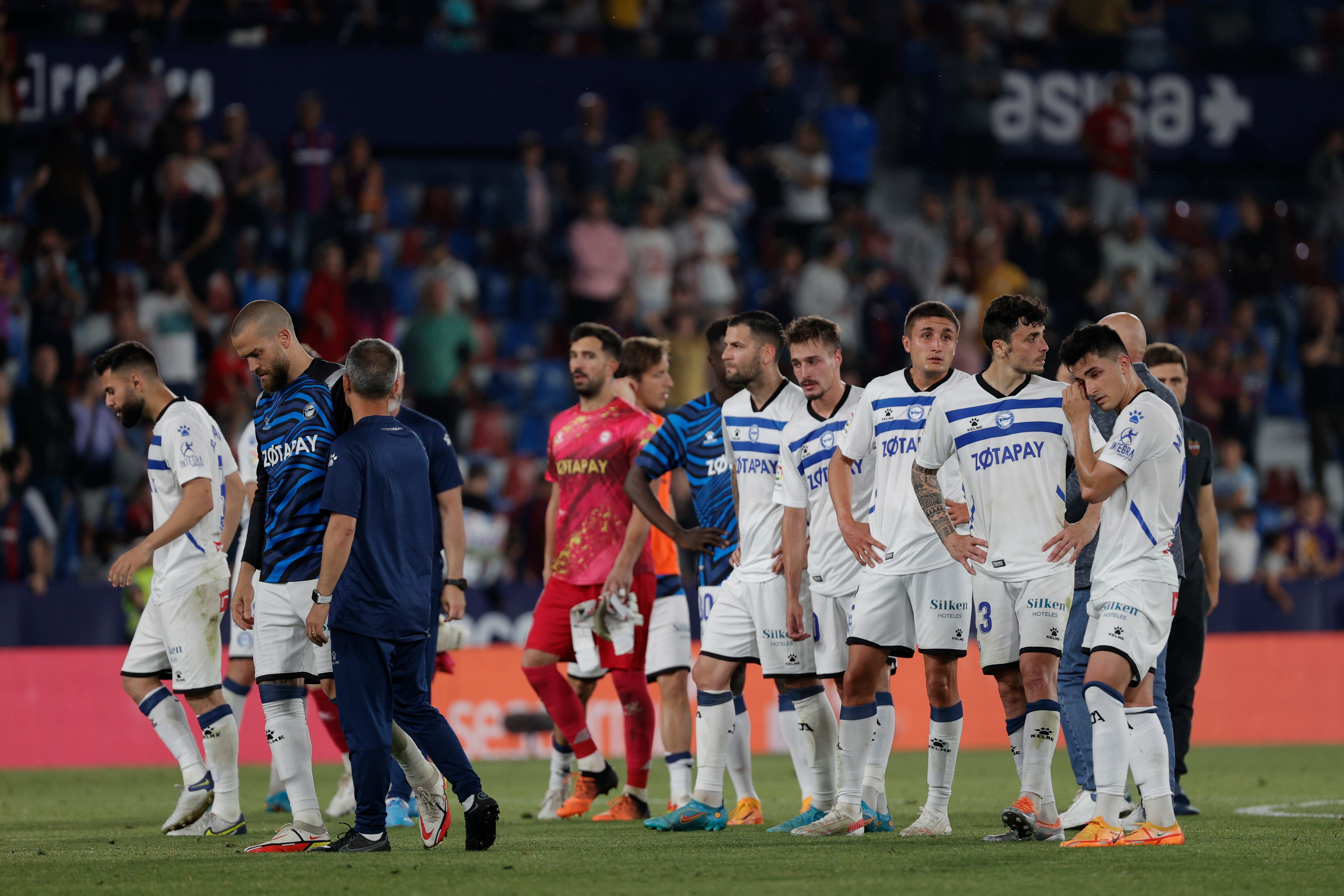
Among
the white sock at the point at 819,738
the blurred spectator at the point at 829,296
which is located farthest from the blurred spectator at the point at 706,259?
the white sock at the point at 819,738

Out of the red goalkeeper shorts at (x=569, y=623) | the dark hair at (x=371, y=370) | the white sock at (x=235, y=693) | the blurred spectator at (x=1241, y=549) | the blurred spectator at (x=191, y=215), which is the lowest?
the white sock at (x=235, y=693)

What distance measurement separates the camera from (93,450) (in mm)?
17109

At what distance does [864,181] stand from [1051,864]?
15.7m

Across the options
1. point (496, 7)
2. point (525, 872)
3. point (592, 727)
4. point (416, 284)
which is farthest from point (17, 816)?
point (496, 7)

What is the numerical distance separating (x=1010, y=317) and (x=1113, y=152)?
15.7 metres

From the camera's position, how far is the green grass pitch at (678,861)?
693 centimetres

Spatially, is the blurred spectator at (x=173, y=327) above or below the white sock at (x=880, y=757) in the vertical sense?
above

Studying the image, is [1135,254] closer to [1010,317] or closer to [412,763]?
[1010,317]

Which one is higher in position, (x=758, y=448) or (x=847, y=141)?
(x=847, y=141)

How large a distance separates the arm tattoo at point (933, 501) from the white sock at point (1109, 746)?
1067 mm

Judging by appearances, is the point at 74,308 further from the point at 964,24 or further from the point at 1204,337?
the point at 1204,337

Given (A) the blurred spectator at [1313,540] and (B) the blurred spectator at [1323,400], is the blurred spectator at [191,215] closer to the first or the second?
(A) the blurred spectator at [1313,540]

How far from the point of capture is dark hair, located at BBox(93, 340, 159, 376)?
9.85 metres

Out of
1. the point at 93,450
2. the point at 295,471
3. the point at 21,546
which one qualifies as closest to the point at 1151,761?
the point at 295,471
